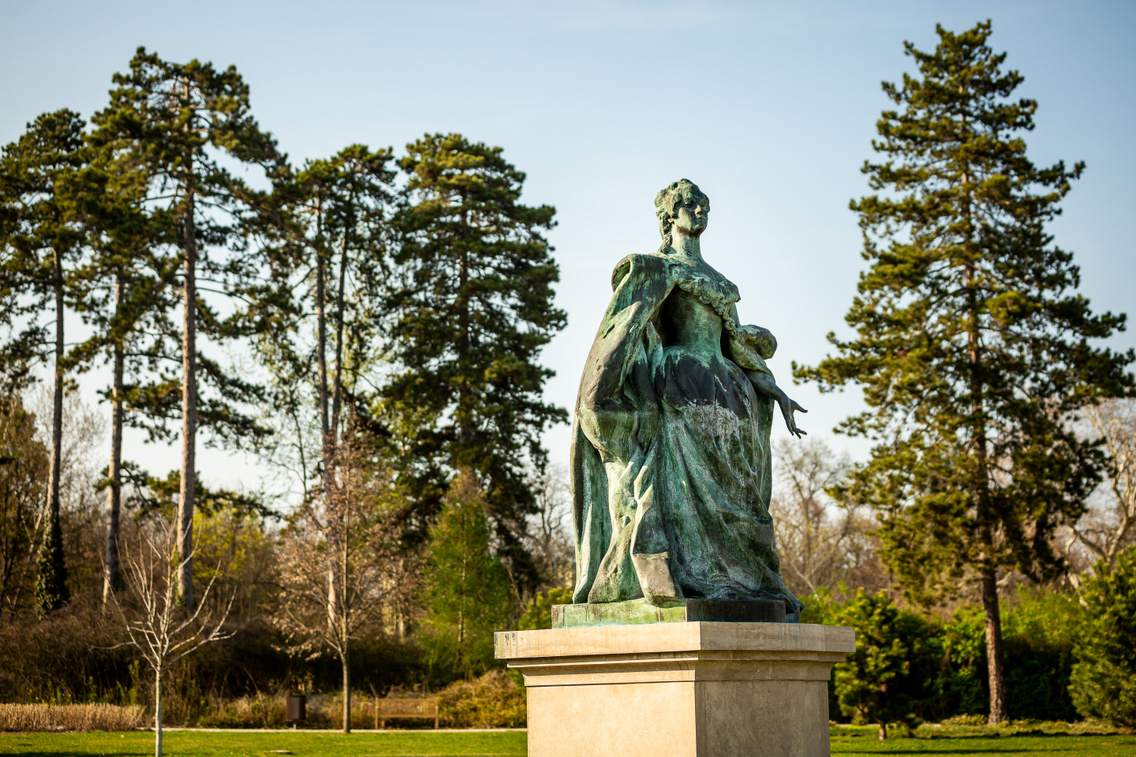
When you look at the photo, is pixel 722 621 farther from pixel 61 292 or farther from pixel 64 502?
pixel 64 502

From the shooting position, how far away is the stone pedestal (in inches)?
191

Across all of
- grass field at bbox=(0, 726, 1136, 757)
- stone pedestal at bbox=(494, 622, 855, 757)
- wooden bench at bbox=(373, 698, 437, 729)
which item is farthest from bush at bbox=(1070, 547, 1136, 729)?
stone pedestal at bbox=(494, 622, 855, 757)

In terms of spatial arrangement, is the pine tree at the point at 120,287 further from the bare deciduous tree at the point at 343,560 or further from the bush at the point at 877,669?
the bush at the point at 877,669

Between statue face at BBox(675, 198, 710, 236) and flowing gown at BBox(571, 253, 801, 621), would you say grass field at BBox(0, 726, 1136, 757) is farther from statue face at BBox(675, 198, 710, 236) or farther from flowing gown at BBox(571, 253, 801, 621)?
statue face at BBox(675, 198, 710, 236)

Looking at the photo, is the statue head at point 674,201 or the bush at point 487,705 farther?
the bush at point 487,705

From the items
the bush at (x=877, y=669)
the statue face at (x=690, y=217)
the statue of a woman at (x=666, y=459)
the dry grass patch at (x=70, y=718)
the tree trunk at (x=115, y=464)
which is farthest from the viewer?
the tree trunk at (x=115, y=464)

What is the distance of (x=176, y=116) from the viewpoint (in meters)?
31.3

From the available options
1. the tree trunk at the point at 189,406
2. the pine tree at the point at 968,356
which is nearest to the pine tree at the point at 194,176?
the tree trunk at the point at 189,406

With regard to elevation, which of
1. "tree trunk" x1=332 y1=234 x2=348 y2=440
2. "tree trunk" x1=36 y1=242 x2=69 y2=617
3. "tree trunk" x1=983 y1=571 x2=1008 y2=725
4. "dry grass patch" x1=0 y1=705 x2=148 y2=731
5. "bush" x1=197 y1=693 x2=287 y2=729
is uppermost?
"tree trunk" x1=332 y1=234 x2=348 y2=440

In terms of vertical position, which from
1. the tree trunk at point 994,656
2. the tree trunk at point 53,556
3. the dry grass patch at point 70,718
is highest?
the tree trunk at point 53,556

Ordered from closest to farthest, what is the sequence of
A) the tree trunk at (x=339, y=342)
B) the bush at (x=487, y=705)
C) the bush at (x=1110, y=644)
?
the bush at (x=1110, y=644) < the bush at (x=487, y=705) < the tree trunk at (x=339, y=342)

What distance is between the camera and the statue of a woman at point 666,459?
17.7ft

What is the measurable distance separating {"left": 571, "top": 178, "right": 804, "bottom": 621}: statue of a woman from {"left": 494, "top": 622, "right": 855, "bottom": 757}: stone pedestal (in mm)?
327

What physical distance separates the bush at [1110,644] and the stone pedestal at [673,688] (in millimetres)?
15984
